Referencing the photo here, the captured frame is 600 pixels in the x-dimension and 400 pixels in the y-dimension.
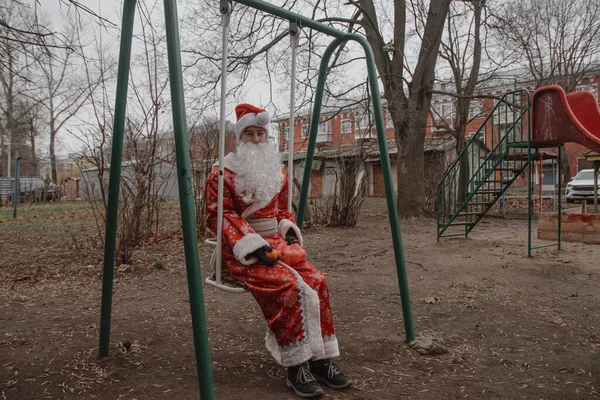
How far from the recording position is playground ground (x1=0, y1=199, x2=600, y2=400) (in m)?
2.33

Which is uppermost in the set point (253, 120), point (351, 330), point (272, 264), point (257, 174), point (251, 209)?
point (253, 120)

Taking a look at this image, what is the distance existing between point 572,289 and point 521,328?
152cm

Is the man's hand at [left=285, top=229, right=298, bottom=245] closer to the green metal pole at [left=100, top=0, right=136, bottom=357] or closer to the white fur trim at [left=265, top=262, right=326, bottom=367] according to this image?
the white fur trim at [left=265, top=262, right=326, bottom=367]

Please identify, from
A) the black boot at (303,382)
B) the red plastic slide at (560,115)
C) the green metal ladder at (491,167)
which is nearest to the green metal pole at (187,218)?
the black boot at (303,382)

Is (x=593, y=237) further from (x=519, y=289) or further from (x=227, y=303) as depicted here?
(x=227, y=303)

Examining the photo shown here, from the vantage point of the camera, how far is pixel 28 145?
115 ft

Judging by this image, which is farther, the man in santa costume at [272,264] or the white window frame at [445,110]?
the white window frame at [445,110]

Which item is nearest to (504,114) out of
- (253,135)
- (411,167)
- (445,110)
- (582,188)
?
(582,188)

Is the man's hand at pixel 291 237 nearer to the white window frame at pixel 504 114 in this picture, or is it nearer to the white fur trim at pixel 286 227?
the white fur trim at pixel 286 227

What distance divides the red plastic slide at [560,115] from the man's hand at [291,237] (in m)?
4.04

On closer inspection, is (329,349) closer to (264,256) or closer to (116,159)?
(264,256)

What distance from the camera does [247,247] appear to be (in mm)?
2252

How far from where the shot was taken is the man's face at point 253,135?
8.57 feet

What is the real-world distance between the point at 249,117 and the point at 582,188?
1781cm
